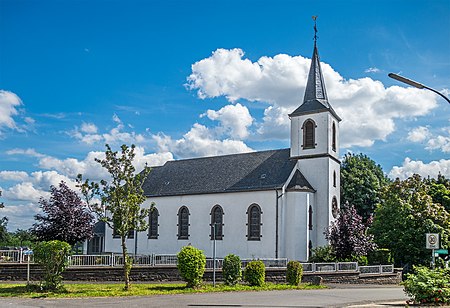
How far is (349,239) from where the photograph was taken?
124 feet

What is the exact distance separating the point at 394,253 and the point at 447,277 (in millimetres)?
25922

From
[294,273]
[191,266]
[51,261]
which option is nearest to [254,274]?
[294,273]

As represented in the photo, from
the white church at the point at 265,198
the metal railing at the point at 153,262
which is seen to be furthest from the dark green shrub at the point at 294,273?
the white church at the point at 265,198

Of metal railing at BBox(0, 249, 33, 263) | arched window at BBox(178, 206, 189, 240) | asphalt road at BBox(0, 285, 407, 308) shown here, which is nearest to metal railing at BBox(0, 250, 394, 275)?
metal railing at BBox(0, 249, 33, 263)

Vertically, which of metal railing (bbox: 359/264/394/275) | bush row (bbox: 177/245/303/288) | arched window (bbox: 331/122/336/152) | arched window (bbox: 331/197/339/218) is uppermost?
arched window (bbox: 331/122/336/152)

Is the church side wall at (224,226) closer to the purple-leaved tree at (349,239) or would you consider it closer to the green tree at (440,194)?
the purple-leaved tree at (349,239)

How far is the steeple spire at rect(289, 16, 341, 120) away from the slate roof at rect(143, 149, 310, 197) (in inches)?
172

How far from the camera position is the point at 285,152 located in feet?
152

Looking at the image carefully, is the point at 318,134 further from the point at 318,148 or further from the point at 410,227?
the point at 410,227

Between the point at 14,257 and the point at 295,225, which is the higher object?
the point at 295,225

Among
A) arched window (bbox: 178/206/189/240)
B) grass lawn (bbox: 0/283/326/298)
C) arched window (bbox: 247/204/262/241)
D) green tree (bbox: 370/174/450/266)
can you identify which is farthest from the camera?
arched window (bbox: 178/206/189/240)

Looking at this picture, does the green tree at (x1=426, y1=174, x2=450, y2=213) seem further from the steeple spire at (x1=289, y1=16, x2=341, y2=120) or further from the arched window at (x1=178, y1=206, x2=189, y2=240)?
the arched window at (x1=178, y1=206, x2=189, y2=240)

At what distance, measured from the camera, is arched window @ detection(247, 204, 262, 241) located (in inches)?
1697

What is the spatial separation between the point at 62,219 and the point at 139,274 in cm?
1058
